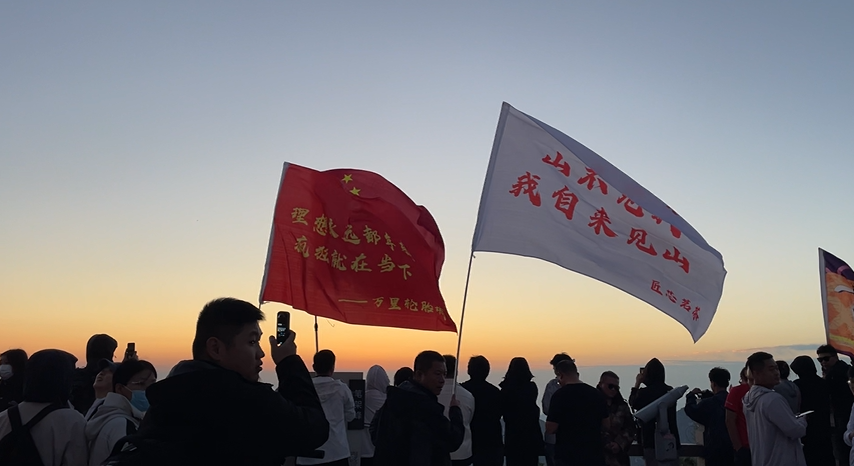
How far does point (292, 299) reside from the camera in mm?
8828

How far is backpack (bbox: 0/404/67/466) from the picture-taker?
14.8 ft

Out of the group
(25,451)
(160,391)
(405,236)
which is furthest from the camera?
(405,236)

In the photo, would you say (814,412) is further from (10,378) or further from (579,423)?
(10,378)

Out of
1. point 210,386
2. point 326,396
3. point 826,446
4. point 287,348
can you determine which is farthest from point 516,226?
point 826,446

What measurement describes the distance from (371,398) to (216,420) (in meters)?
7.58

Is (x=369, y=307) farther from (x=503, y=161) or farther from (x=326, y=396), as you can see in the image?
(x=503, y=161)

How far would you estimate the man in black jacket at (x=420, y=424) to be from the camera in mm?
6777

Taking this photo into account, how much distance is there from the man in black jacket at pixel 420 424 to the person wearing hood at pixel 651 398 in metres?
4.18

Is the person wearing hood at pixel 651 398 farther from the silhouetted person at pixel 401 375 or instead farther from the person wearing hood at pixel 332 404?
the person wearing hood at pixel 332 404

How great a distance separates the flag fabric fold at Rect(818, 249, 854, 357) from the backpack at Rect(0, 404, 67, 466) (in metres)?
11.7

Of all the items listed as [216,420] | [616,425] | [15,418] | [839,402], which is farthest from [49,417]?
[839,402]

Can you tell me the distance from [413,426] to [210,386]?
13.5 ft

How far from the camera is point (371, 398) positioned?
1035cm

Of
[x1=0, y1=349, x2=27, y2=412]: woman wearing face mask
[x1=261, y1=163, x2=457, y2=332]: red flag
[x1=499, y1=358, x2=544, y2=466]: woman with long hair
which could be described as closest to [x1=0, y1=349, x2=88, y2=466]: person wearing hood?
[x1=0, y1=349, x2=27, y2=412]: woman wearing face mask
